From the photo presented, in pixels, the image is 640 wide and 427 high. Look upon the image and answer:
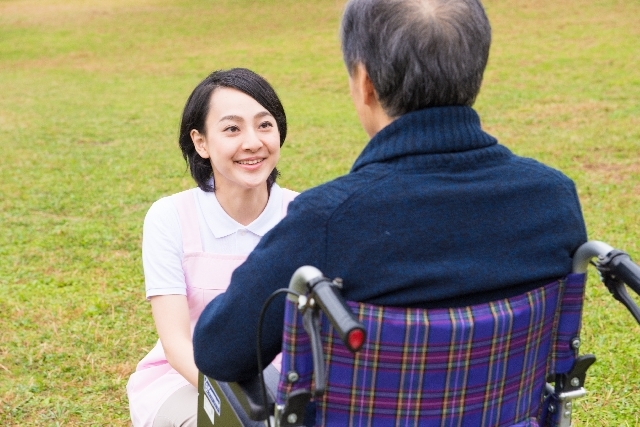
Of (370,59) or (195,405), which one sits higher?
(370,59)

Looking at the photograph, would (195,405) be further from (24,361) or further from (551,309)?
(24,361)

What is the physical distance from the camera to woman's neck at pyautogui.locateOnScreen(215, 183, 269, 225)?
2857 mm

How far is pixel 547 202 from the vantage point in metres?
1.75

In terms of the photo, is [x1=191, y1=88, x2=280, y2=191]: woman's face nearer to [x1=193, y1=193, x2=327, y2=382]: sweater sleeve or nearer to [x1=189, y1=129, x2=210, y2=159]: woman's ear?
[x1=189, y1=129, x2=210, y2=159]: woman's ear

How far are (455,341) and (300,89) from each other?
47.5 ft

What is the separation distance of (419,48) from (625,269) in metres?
0.61

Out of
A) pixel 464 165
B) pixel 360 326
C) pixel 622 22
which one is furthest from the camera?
pixel 622 22

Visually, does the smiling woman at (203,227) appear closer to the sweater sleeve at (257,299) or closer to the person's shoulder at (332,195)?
the sweater sleeve at (257,299)

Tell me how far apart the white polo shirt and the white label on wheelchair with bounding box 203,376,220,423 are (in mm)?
520

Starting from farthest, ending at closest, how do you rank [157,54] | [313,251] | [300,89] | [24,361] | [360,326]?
1. [157,54]
2. [300,89]
3. [24,361]
4. [313,251]
5. [360,326]

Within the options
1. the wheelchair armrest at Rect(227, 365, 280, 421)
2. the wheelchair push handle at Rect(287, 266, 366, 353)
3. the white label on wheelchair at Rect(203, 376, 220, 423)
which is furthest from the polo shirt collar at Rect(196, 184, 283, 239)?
the wheelchair push handle at Rect(287, 266, 366, 353)

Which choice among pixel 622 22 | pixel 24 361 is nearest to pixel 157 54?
pixel 622 22

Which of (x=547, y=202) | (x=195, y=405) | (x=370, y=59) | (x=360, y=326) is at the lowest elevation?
(x=195, y=405)

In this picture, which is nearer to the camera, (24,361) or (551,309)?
(551,309)
